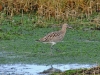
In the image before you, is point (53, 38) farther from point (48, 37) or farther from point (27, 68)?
point (27, 68)

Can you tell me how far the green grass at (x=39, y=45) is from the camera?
11.3m

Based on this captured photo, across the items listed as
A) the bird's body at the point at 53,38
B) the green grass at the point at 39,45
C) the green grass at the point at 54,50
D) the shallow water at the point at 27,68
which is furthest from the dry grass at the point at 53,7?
the shallow water at the point at 27,68

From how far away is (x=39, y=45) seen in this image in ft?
42.1

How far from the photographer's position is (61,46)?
1275cm

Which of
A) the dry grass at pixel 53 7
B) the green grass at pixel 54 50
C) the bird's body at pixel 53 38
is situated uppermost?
the dry grass at pixel 53 7

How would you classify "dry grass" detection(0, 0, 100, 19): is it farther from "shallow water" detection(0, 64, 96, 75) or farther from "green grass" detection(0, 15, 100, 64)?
"shallow water" detection(0, 64, 96, 75)

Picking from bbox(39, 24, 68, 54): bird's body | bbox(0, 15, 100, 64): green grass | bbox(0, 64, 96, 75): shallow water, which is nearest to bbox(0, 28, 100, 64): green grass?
bbox(0, 15, 100, 64): green grass

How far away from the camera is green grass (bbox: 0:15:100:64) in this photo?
1132cm

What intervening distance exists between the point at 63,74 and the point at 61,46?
361 centimetres

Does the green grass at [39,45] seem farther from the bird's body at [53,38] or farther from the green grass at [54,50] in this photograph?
the bird's body at [53,38]

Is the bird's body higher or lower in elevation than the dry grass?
lower

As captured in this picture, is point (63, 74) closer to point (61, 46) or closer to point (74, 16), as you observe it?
point (61, 46)

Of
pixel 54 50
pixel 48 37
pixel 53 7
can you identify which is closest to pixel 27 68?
pixel 54 50

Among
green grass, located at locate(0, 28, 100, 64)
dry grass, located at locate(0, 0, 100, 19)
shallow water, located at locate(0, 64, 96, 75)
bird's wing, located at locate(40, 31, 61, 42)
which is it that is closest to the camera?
shallow water, located at locate(0, 64, 96, 75)
